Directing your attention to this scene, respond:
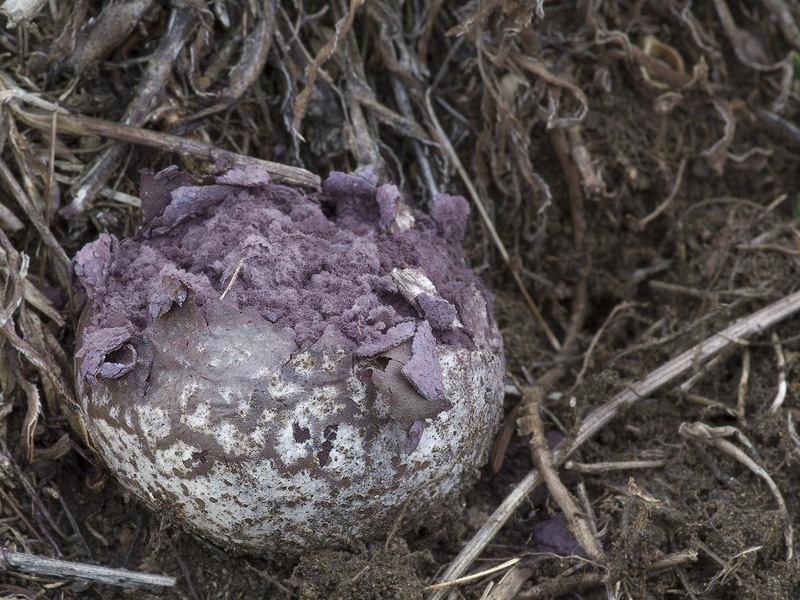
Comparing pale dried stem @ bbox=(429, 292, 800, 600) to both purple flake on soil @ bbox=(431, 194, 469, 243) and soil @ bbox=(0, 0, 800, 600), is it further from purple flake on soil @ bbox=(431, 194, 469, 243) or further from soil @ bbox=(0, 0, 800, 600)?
purple flake on soil @ bbox=(431, 194, 469, 243)

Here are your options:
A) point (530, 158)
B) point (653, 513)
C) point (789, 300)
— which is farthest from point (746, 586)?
point (530, 158)

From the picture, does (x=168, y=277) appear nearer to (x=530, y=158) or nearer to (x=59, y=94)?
(x=59, y=94)

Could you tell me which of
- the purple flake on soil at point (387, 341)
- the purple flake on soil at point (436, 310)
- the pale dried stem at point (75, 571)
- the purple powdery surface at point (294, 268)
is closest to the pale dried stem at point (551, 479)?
the purple powdery surface at point (294, 268)

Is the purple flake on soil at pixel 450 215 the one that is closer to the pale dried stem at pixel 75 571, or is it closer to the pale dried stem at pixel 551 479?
the pale dried stem at pixel 551 479

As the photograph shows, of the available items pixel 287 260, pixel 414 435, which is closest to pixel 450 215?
pixel 287 260

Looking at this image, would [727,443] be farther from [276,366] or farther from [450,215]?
[276,366]

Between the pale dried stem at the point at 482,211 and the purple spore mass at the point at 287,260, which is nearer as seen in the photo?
the purple spore mass at the point at 287,260
